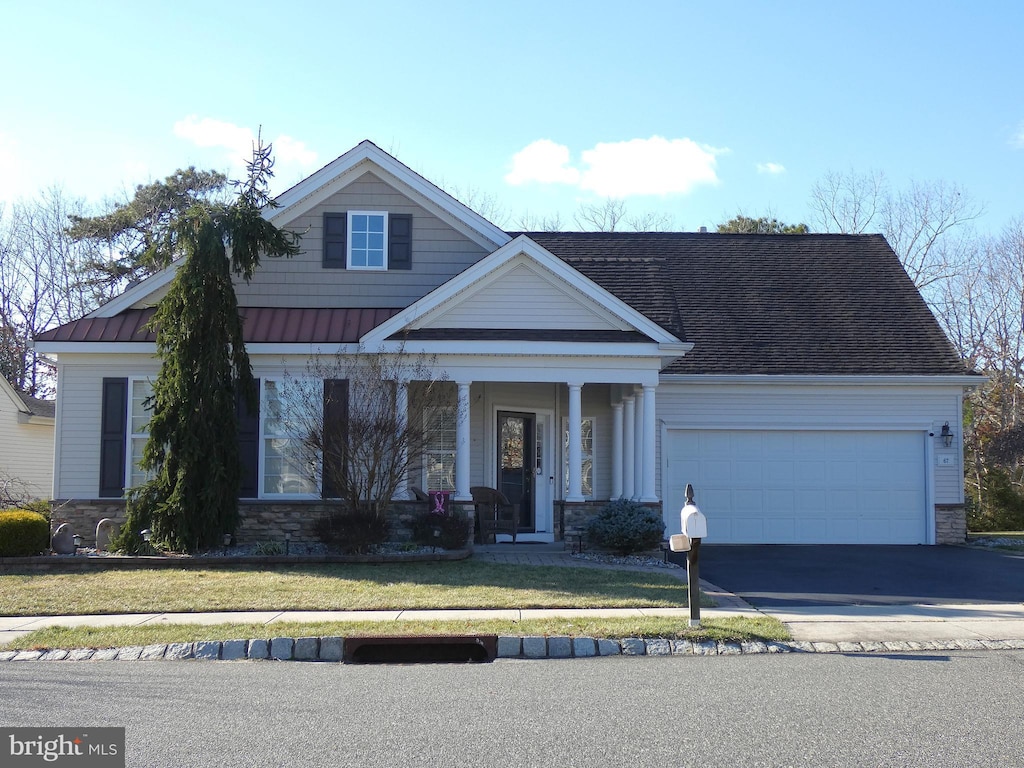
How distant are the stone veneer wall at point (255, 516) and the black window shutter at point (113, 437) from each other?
29cm

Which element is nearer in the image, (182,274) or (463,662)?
(463,662)

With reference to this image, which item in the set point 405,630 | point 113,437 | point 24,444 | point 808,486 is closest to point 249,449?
point 113,437

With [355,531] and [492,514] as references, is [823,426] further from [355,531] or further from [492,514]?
[355,531]

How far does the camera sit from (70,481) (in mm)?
15992

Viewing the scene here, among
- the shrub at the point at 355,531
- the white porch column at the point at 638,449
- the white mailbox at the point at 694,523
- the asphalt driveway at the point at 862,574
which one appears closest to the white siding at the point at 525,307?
the white porch column at the point at 638,449

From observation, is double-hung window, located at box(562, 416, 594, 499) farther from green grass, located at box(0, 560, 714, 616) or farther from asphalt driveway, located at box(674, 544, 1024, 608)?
green grass, located at box(0, 560, 714, 616)

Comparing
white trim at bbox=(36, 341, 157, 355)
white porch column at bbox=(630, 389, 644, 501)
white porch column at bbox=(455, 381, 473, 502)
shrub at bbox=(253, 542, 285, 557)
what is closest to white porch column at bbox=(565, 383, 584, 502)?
white porch column at bbox=(630, 389, 644, 501)

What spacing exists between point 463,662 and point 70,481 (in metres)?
10.3

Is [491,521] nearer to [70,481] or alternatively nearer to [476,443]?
[476,443]

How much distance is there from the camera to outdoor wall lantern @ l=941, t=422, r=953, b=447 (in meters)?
17.8

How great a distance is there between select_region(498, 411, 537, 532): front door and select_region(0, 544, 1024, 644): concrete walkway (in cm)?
714

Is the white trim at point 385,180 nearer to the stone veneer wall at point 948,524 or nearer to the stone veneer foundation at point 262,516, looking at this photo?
the stone veneer foundation at point 262,516

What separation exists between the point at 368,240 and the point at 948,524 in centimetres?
→ 1201

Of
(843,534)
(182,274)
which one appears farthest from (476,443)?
(843,534)
